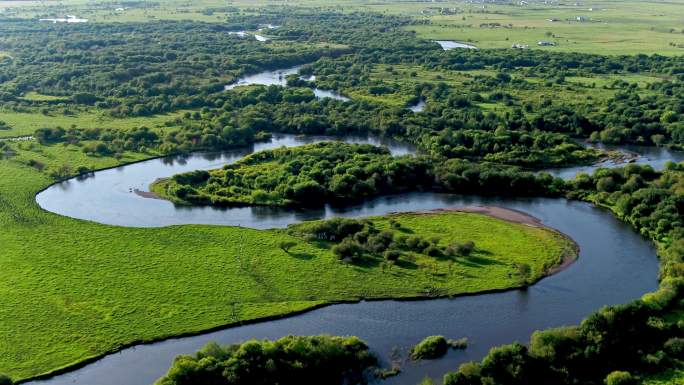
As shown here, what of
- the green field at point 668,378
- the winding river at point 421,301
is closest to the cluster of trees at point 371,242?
the winding river at point 421,301

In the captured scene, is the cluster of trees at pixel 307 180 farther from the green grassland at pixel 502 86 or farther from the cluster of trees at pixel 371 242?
the green grassland at pixel 502 86

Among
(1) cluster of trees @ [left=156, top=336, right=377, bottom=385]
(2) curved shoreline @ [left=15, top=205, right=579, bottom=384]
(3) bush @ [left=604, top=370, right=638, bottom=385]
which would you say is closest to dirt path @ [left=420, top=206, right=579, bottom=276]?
(2) curved shoreline @ [left=15, top=205, right=579, bottom=384]

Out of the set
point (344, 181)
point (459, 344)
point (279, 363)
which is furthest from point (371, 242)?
point (279, 363)

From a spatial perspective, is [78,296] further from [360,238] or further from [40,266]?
[360,238]

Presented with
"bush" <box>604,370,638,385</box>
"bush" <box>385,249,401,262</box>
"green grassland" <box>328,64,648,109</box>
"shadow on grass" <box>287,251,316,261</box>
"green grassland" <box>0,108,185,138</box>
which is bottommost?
"bush" <box>604,370,638,385</box>

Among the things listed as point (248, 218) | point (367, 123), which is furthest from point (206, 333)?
point (367, 123)

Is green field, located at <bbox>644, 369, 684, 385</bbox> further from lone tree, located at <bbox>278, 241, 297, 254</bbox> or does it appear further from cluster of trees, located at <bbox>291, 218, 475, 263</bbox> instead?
lone tree, located at <bbox>278, 241, 297, 254</bbox>

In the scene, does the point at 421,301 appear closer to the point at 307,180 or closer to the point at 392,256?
the point at 392,256
